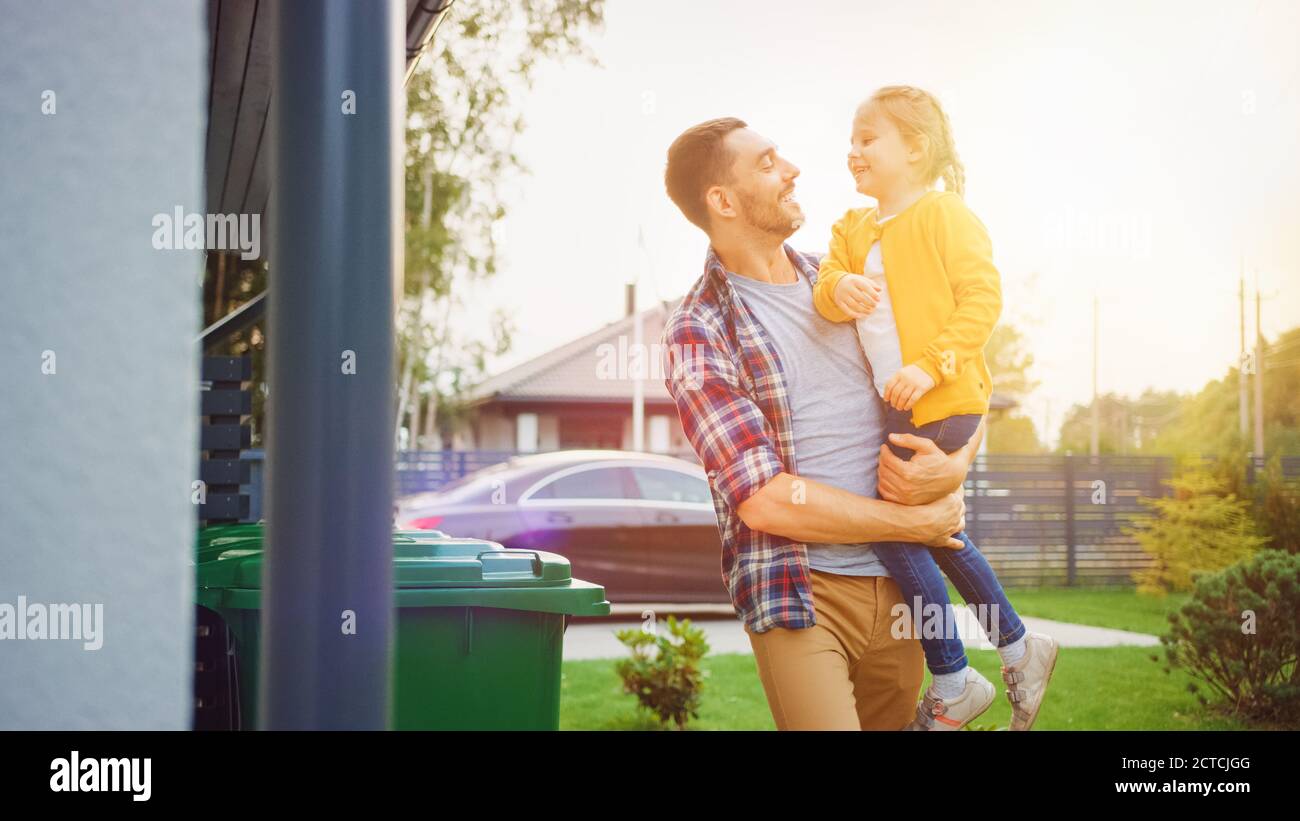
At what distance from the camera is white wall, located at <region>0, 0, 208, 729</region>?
271 cm

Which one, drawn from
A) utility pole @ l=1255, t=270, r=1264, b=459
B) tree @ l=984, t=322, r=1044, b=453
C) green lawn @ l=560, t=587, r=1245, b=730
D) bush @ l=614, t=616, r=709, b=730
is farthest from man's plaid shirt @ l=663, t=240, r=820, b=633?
utility pole @ l=1255, t=270, r=1264, b=459

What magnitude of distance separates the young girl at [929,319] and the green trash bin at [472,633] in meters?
0.76

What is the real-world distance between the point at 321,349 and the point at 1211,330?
412 centimetres

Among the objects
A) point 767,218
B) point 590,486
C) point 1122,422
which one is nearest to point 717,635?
point 590,486

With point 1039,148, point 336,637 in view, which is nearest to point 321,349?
point 336,637

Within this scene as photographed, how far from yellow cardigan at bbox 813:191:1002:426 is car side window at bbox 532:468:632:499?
161 inches

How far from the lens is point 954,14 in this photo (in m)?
3.29

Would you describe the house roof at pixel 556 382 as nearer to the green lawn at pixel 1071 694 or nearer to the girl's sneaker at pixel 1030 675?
the green lawn at pixel 1071 694

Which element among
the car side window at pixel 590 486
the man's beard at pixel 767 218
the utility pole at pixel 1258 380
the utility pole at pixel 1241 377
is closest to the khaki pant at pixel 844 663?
the man's beard at pixel 767 218

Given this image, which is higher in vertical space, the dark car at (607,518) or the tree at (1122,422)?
the tree at (1122,422)

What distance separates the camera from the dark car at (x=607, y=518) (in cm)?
610

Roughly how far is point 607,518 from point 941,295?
4171 mm
